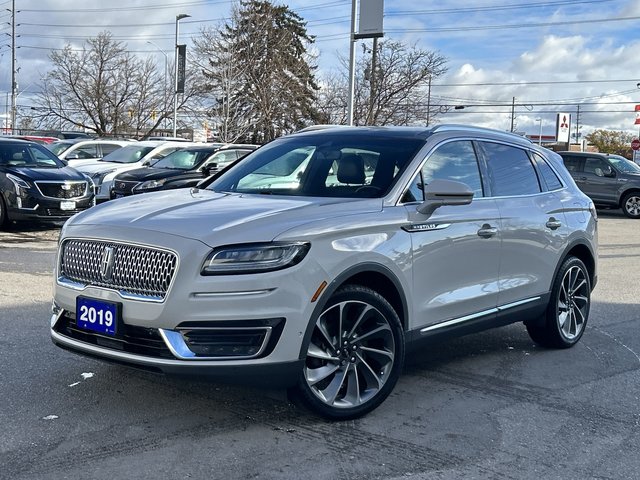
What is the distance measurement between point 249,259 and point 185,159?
12.8 metres

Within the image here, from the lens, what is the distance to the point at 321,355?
4.20 meters

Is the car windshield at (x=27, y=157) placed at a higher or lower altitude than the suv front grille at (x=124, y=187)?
higher

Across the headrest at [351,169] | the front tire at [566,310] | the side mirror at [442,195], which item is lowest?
the front tire at [566,310]

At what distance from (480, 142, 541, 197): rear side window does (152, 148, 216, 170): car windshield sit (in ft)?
35.3

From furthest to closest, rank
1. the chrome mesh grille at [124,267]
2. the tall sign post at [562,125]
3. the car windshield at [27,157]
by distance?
the tall sign post at [562,125] → the car windshield at [27,157] → the chrome mesh grille at [124,267]

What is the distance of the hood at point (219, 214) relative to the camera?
3.92 meters

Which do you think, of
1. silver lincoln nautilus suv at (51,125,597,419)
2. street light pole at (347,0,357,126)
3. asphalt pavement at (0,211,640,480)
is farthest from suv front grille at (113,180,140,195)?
silver lincoln nautilus suv at (51,125,597,419)

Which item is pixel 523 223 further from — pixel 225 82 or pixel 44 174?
pixel 225 82

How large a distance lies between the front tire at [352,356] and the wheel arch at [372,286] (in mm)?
86

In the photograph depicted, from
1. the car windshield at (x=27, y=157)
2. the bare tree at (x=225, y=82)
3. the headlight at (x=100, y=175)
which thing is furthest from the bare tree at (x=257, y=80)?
the car windshield at (x=27, y=157)

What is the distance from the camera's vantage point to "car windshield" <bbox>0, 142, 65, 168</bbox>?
13.4 m

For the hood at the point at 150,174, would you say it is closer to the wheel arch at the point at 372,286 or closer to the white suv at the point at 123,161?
the white suv at the point at 123,161

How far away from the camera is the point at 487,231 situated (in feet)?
17.4

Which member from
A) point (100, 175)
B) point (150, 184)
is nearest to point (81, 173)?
point (150, 184)
